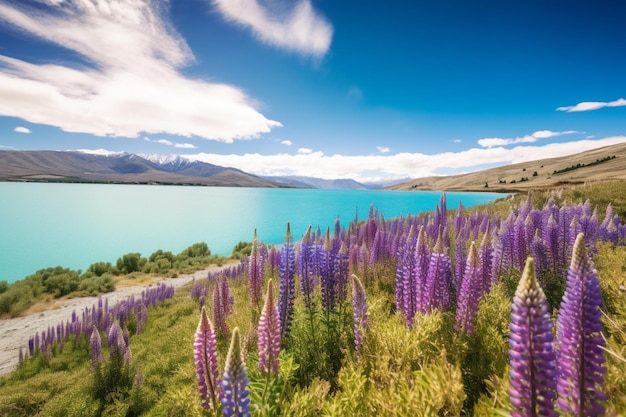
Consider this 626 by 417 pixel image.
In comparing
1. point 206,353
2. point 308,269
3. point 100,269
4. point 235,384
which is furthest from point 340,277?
point 100,269

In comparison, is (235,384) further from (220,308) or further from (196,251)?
(196,251)

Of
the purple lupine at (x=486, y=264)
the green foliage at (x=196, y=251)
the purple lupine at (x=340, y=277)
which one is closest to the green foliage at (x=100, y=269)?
the green foliage at (x=196, y=251)

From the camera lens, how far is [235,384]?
7.08ft

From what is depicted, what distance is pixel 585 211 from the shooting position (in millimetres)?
8672

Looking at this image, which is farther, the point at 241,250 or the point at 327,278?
the point at 241,250

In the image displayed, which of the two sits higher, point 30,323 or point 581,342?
point 581,342

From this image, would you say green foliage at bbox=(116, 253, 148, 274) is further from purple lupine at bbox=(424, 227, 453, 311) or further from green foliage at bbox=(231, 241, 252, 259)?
purple lupine at bbox=(424, 227, 453, 311)

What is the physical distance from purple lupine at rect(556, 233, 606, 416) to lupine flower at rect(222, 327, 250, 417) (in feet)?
6.61

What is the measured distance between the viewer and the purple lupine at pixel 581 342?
5.36 feet

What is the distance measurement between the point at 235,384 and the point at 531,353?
191 centimetres

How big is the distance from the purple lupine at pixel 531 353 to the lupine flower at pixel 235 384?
171cm

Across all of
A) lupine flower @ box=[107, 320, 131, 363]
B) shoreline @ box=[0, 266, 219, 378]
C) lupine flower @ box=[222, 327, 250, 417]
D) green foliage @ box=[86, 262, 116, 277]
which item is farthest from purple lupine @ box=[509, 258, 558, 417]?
green foliage @ box=[86, 262, 116, 277]

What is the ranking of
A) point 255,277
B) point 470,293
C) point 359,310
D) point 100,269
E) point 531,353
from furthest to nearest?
point 100,269, point 255,277, point 359,310, point 470,293, point 531,353

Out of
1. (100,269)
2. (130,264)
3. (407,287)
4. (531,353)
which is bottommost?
(130,264)
